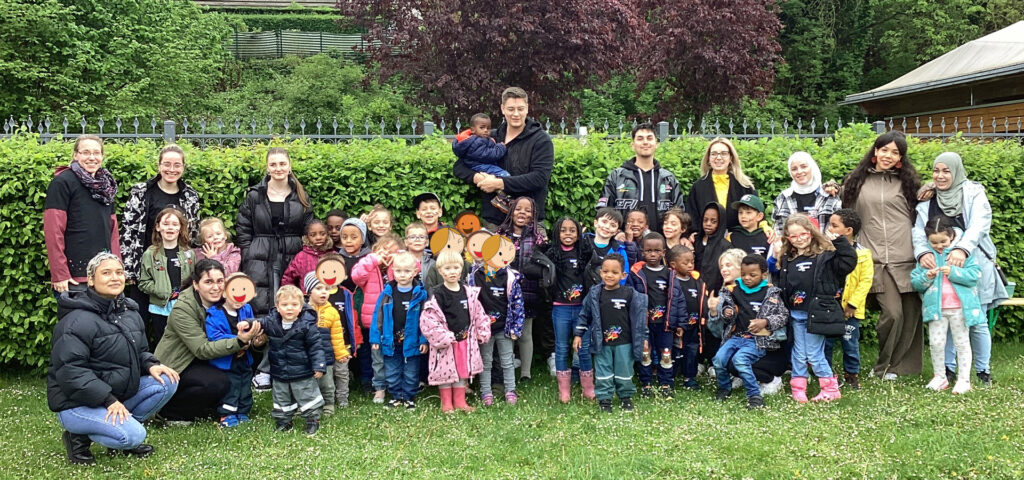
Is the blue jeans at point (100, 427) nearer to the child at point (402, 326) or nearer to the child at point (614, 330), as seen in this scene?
the child at point (402, 326)

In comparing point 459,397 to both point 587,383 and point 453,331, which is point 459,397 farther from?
point 587,383

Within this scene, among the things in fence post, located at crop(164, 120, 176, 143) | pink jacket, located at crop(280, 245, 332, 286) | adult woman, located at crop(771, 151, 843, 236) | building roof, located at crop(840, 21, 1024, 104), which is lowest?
pink jacket, located at crop(280, 245, 332, 286)

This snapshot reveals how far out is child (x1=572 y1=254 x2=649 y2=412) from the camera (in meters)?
5.89

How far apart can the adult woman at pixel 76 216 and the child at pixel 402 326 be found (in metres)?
2.17

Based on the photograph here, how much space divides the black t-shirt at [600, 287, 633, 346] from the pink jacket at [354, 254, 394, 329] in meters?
1.70

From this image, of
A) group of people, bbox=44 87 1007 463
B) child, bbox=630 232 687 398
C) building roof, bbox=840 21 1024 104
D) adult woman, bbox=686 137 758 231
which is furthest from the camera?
building roof, bbox=840 21 1024 104

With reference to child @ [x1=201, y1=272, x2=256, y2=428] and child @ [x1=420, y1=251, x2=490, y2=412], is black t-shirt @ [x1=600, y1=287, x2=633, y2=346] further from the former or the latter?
child @ [x1=201, y1=272, x2=256, y2=428]

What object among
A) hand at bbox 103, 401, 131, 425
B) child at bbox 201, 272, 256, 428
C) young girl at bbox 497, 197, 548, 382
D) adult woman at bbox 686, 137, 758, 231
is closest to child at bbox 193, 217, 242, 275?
child at bbox 201, 272, 256, 428

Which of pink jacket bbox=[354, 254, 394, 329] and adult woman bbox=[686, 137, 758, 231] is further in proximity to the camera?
adult woman bbox=[686, 137, 758, 231]

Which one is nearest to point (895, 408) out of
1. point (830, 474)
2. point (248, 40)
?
point (830, 474)

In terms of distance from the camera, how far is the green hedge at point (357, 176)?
21.7 feet

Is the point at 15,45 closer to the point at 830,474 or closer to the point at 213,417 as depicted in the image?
the point at 213,417

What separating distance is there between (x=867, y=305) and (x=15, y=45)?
687 inches

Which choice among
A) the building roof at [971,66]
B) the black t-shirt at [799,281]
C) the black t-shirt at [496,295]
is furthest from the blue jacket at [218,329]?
the building roof at [971,66]
